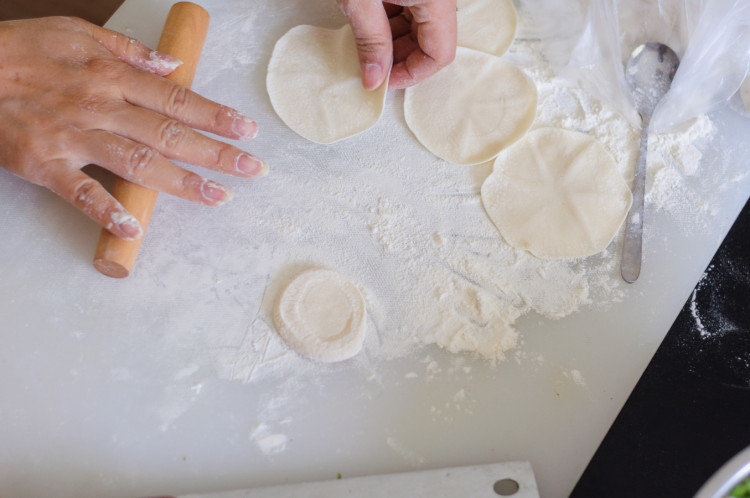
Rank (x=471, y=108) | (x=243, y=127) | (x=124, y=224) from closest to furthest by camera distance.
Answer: (x=124, y=224) < (x=243, y=127) < (x=471, y=108)

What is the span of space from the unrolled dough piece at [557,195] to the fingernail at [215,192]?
20.6 inches

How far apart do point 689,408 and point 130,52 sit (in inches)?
50.4

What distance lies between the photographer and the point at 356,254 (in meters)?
1.16

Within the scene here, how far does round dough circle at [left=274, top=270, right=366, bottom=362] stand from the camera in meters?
1.06

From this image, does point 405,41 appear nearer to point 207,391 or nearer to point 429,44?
point 429,44

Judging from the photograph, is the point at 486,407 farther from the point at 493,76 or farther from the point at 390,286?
the point at 493,76

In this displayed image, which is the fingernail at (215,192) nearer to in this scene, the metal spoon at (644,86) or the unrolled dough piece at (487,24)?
the unrolled dough piece at (487,24)

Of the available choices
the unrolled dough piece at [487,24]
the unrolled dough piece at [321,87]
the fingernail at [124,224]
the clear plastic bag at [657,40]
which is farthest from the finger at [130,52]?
the clear plastic bag at [657,40]

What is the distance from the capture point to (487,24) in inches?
54.2

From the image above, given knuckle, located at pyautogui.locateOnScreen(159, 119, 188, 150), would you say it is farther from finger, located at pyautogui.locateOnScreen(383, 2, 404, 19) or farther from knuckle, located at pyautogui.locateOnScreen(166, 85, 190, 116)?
finger, located at pyautogui.locateOnScreen(383, 2, 404, 19)

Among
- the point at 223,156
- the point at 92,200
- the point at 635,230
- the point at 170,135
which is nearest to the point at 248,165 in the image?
the point at 223,156

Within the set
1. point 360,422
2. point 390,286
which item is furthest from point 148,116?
point 360,422

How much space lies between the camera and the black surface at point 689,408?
99 centimetres

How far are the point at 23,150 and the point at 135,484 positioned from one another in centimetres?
64
